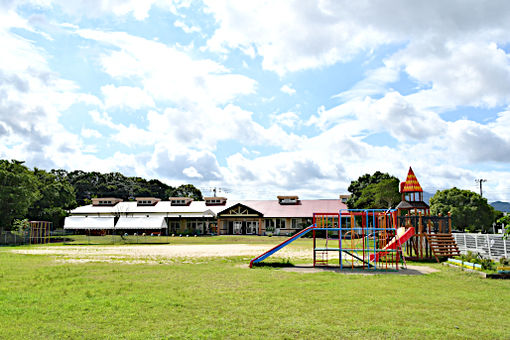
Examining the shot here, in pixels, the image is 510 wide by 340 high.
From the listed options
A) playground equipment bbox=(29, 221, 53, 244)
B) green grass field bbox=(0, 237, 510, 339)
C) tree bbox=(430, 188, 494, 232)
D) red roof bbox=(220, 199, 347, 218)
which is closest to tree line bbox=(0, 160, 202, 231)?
playground equipment bbox=(29, 221, 53, 244)

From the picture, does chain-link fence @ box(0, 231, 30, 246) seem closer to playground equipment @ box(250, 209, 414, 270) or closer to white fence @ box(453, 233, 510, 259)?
playground equipment @ box(250, 209, 414, 270)

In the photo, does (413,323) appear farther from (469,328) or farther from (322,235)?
(322,235)

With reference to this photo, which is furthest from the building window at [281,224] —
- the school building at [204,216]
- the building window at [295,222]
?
the building window at [295,222]

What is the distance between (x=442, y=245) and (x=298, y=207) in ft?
158

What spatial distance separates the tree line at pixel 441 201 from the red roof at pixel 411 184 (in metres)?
28.2

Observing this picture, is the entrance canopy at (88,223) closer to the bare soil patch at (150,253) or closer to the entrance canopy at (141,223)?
the entrance canopy at (141,223)

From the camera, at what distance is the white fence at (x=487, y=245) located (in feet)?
65.5

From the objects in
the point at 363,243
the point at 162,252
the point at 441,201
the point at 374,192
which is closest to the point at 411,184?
the point at 363,243

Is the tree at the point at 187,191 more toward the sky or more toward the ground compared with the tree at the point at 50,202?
more toward the sky

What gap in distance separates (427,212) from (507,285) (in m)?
12.3

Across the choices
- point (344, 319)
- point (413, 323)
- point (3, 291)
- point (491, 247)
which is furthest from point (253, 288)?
point (491, 247)

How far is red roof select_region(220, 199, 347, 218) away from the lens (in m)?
67.2

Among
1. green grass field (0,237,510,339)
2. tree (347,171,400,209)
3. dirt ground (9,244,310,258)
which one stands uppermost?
tree (347,171,400,209)

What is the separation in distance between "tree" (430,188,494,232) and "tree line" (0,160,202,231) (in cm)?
5470
